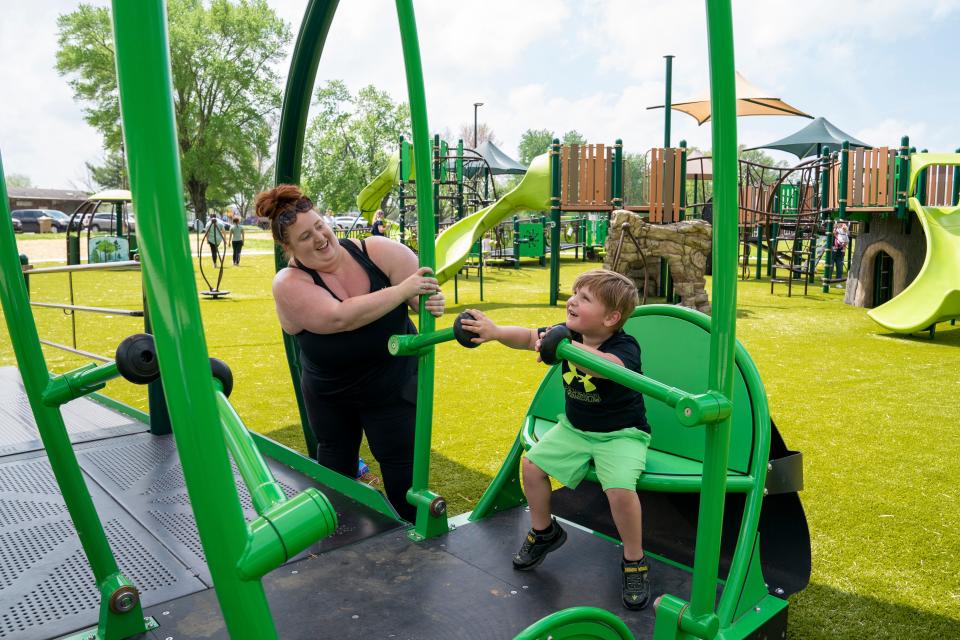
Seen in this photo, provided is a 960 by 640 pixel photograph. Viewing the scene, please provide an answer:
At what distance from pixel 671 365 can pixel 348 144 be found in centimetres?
5007

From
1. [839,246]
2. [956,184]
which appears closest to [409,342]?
[956,184]

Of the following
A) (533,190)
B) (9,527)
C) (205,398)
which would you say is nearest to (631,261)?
(533,190)

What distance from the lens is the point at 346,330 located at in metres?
2.76

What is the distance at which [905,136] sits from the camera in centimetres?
923

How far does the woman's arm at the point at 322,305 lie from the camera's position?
2.61 meters

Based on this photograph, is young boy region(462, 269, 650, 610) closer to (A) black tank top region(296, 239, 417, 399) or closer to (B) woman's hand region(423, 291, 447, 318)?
(B) woman's hand region(423, 291, 447, 318)

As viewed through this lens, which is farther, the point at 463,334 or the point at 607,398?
the point at 607,398

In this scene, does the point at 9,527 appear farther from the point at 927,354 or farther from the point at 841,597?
the point at 927,354

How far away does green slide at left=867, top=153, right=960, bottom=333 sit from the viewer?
7164 mm

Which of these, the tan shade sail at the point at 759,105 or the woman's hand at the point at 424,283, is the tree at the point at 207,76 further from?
the woman's hand at the point at 424,283

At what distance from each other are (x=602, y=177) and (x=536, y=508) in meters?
9.57

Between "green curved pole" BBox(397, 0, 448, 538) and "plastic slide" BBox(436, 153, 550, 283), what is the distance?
6350mm

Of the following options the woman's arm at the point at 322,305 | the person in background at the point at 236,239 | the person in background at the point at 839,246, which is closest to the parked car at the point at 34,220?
the person in background at the point at 236,239

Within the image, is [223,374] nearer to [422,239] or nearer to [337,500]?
[422,239]
